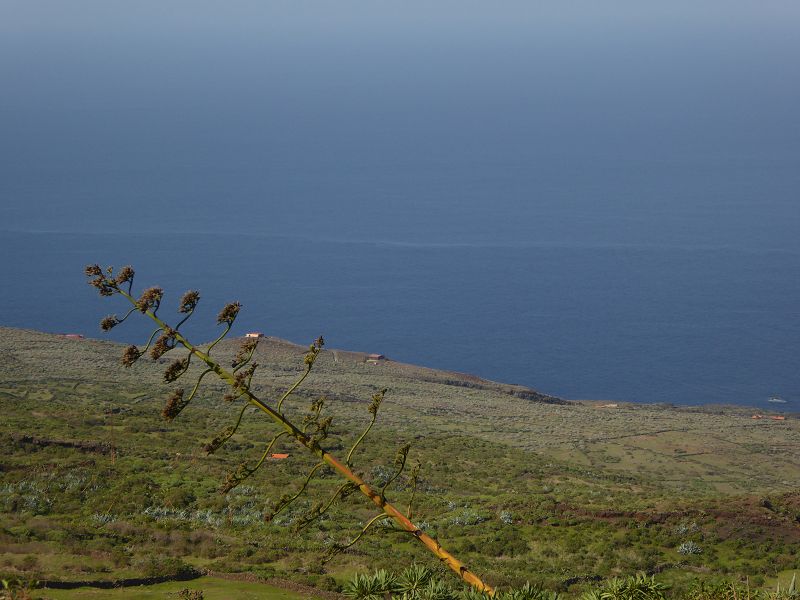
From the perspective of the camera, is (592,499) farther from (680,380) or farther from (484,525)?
(680,380)

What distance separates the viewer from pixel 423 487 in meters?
24.6

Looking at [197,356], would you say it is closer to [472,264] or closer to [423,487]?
[423,487]

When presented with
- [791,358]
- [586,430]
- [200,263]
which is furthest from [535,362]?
[586,430]

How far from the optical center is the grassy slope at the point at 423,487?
632 inches

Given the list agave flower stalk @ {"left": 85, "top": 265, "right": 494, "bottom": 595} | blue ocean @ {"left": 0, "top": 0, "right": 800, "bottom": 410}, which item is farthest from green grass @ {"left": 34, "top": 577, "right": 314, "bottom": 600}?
blue ocean @ {"left": 0, "top": 0, "right": 800, "bottom": 410}

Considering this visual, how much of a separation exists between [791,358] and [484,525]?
3339 inches

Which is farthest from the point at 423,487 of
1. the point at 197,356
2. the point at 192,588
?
the point at 197,356

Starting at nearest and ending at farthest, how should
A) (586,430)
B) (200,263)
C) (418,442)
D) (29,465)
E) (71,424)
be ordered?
1. (29,465)
2. (71,424)
3. (418,442)
4. (586,430)
5. (200,263)

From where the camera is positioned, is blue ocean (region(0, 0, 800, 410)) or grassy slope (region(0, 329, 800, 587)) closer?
grassy slope (region(0, 329, 800, 587))

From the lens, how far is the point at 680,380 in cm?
9162

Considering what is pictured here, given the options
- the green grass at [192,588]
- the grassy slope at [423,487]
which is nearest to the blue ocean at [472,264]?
the grassy slope at [423,487]

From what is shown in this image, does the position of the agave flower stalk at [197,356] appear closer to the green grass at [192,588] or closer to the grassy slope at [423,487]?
the green grass at [192,588]

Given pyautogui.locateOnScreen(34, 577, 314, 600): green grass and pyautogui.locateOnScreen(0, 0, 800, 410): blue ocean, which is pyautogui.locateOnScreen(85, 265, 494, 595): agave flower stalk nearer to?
pyautogui.locateOnScreen(34, 577, 314, 600): green grass

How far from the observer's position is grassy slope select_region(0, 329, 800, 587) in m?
16.1
